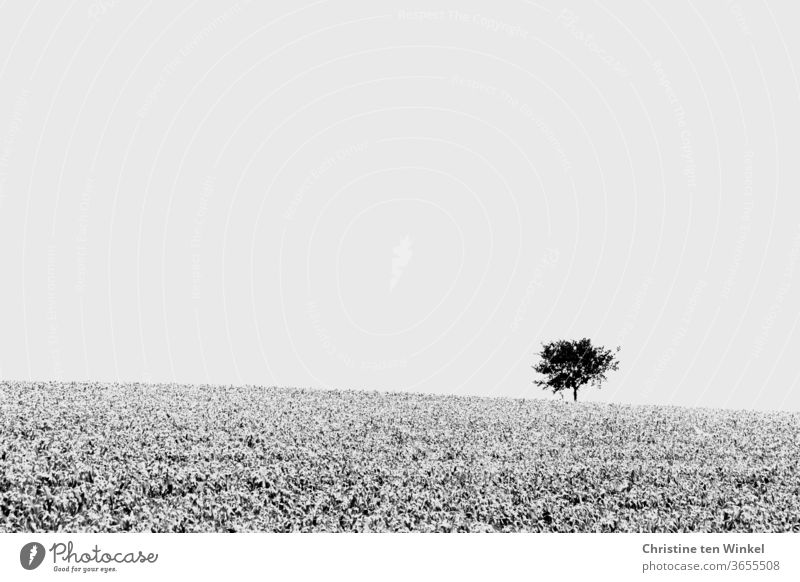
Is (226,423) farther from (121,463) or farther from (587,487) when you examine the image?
(587,487)

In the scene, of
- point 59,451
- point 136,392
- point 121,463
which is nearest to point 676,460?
point 121,463

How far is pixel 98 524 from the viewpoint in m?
17.5

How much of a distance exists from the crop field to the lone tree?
31453 millimetres

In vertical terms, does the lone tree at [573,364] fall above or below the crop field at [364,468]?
above

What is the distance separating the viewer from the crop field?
19094 mm
